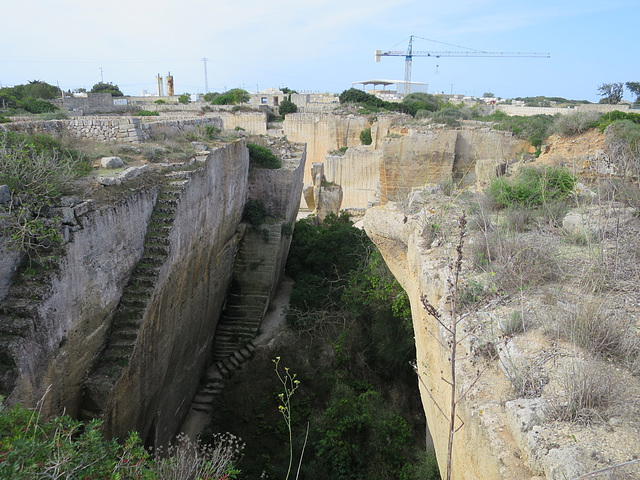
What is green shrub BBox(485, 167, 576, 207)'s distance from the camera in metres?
5.54

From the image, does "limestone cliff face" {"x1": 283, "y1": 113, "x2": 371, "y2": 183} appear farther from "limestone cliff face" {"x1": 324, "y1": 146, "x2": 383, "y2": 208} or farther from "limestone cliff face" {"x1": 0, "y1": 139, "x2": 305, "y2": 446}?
"limestone cliff face" {"x1": 0, "y1": 139, "x2": 305, "y2": 446}

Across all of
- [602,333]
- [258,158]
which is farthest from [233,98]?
[602,333]

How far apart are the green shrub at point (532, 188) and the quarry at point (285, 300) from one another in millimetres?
169

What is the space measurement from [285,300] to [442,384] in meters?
8.45

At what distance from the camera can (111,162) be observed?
658 cm

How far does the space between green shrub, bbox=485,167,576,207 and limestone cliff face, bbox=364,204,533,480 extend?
4.05 ft

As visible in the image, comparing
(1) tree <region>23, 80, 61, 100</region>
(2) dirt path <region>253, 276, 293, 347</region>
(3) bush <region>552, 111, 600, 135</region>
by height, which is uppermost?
(1) tree <region>23, 80, 61, 100</region>

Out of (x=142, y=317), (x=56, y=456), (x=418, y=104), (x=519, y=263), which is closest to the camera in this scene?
(x=56, y=456)

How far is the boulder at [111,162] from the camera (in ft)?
21.5

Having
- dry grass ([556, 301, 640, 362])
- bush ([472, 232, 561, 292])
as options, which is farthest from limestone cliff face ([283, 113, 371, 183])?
dry grass ([556, 301, 640, 362])

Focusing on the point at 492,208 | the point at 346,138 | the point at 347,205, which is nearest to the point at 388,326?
the point at 492,208

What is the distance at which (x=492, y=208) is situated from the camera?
19.0ft

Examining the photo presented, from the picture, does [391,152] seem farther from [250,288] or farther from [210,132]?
[250,288]

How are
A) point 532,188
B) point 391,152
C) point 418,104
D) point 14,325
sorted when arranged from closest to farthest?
point 14,325, point 532,188, point 391,152, point 418,104
